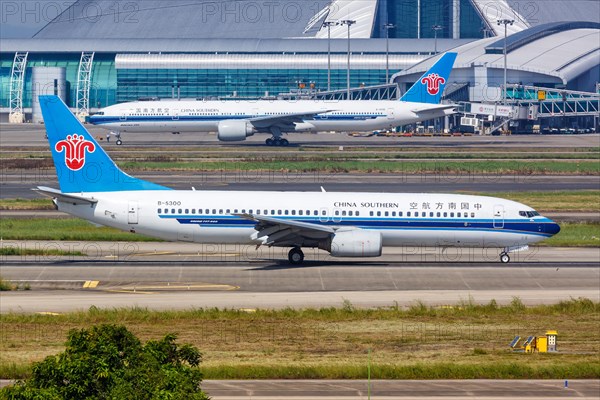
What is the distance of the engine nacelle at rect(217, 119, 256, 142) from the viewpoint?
114 metres

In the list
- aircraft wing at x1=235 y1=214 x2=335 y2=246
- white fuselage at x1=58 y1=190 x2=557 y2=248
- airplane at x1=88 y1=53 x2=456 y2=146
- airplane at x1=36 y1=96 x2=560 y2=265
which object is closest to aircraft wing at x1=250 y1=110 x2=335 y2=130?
airplane at x1=88 y1=53 x2=456 y2=146

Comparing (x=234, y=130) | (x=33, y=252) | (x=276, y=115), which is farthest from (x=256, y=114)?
(x=33, y=252)

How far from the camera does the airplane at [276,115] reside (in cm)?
11656

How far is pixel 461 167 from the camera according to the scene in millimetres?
94188

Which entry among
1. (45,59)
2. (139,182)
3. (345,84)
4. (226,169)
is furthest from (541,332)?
(45,59)

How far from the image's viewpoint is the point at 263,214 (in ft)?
164

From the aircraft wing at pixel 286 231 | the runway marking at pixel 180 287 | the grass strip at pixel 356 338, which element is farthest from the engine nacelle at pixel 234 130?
the grass strip at pixel 356 338

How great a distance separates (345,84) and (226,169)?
95.1 meters

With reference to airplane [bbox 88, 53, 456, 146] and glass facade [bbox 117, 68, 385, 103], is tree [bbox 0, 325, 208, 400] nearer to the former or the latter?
airplane [bbox 88, 53, 456, 146]

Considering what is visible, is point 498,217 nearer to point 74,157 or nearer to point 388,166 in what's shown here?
point 74,157

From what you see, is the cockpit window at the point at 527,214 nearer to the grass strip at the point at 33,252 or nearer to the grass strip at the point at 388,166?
the grass strip at the point at 33,252

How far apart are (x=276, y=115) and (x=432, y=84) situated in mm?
17844

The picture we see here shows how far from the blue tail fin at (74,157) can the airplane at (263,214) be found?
46mm

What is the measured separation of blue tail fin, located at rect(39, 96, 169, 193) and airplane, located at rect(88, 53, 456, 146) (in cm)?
6526
